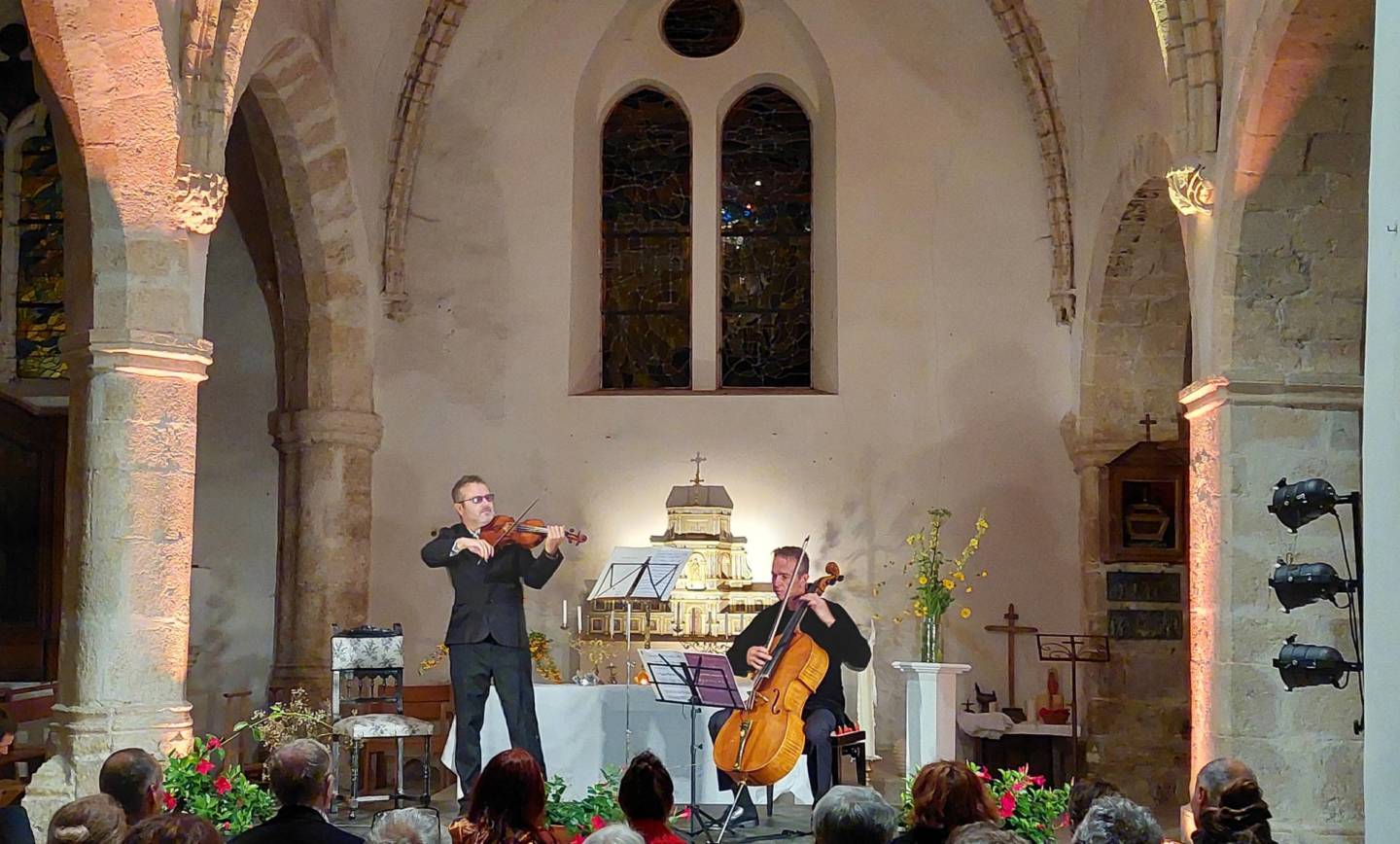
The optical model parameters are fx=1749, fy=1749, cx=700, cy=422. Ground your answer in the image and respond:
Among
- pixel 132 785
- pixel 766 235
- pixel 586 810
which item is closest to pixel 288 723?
pixel 586 810

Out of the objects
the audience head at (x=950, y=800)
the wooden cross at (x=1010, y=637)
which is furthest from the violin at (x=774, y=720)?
the wooden cross at (x=1010, y=637)

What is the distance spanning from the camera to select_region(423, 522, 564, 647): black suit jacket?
29.0 feet

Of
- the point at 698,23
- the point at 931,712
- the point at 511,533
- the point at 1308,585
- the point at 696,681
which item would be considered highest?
the point at 698,23

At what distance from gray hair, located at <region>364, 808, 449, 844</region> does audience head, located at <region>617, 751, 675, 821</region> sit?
2.44 ft

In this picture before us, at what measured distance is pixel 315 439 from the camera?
12.6m

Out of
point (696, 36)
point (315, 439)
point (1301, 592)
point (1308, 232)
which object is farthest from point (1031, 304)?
point (1301, 592)

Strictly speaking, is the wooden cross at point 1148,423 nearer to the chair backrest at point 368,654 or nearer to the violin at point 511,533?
the violin at point 511,533

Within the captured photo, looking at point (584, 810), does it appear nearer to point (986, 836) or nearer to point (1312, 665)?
point (1312, 665)

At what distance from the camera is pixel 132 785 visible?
5.25 metres

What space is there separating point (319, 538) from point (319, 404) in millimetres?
960

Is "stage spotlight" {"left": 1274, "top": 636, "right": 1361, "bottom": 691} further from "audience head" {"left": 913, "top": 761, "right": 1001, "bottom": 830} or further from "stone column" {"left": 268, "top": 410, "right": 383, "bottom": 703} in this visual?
"stone column" {"left": 268, "top": 410, "right": 383, "bottom": 703}

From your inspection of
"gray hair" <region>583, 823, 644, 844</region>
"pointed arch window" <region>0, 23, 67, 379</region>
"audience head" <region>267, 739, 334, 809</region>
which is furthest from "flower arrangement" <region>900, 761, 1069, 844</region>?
"pointed arch window" <region>0, 23, 67, 379</region>

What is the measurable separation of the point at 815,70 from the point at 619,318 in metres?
2.47

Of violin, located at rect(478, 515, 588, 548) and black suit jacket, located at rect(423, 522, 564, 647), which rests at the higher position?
violin, located at rect(478, 515, 588, 548)
